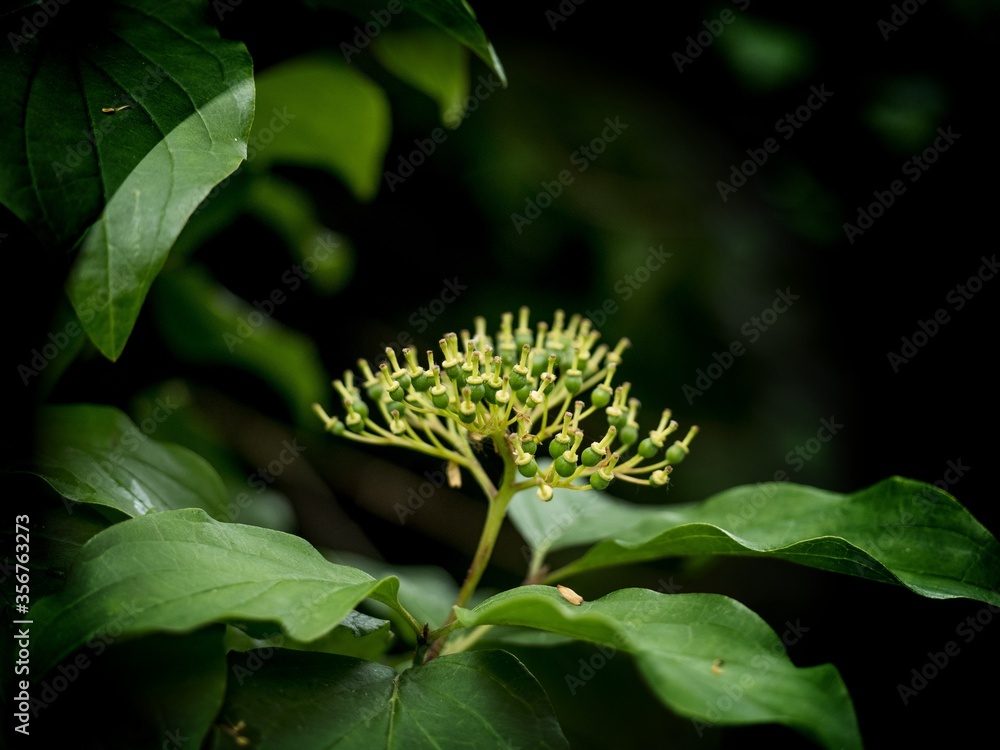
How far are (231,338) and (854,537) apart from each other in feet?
3.98

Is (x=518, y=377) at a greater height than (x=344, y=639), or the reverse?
(x=518, y=377)

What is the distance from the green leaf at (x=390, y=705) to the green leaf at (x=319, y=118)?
0.94 metres

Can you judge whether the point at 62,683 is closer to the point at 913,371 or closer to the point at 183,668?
the point at 183,668

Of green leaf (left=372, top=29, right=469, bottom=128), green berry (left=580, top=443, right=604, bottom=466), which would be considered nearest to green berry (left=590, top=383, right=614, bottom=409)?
green berry (left=580, top=443, right=604, bottom=466)

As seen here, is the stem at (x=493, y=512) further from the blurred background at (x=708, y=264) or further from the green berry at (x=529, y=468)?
the blurred background at (x=708, y=264)

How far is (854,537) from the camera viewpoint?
3.16 feet

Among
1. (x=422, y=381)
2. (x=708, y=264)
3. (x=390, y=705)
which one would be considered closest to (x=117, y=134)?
(x=422, y=381)

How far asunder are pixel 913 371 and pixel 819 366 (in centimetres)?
29

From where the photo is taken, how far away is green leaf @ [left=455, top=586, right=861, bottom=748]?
56 cm

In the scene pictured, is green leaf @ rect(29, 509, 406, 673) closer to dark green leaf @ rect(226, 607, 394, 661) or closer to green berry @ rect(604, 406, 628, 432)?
dark green leaf @ rect(226, 607, 394, 661)

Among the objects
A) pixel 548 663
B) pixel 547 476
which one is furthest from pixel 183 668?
pixel 548 663

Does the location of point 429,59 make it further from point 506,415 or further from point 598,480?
point 598,480

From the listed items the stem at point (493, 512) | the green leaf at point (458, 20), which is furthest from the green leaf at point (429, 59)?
the stem at point (493, 512)

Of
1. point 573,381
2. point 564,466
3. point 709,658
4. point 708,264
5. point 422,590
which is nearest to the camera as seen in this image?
point 709,658
